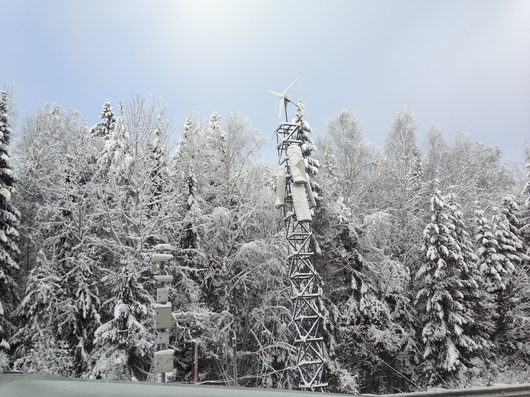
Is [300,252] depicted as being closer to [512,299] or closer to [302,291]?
[302,291]

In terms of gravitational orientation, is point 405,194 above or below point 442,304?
above

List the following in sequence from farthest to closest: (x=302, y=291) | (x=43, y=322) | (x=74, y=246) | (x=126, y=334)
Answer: (x=74, y=246), (x=43, y=322), (x=126, y=334), (x=302, y=291)

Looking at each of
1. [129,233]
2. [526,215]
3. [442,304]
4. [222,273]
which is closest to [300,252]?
[222,273]

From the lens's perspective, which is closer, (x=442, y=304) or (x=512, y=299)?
(x=442, y=304)

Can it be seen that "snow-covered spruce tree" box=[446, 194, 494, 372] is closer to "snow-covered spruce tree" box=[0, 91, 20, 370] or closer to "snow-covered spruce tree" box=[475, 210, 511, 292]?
"snow-covered spruce tree" box=[475, 210, 511, 292]

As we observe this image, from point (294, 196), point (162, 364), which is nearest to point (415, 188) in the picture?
point (294, 196)

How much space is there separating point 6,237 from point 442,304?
19331 millimetres

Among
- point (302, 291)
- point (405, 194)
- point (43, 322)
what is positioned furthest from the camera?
point (405, 194)

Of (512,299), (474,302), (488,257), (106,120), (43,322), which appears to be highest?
(106,120)

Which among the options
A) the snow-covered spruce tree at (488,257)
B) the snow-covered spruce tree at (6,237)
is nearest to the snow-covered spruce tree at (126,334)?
the snow-covered spruce tree at (6,237)

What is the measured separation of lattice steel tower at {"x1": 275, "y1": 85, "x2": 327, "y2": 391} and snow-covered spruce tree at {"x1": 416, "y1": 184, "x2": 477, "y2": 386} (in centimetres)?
574

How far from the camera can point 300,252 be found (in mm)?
15430

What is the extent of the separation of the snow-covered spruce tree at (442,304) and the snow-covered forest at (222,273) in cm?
7

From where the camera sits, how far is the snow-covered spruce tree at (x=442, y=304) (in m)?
18.7
